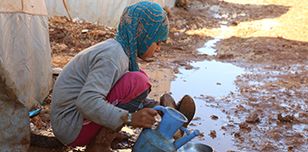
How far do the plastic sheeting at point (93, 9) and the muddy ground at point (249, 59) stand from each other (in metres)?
0.37

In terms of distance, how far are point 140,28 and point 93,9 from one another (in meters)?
6.53

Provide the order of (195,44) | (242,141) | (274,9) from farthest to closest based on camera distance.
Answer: (274,9)
(195,44)
(242,141)

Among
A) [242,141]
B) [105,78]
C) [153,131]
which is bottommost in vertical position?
[242,141]

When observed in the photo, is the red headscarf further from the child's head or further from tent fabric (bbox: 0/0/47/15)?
tent fabric (bbox: 0/0/47/15)

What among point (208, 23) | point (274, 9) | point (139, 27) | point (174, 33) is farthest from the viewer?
point (274, 9)

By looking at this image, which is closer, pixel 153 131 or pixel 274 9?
pixel 153 131

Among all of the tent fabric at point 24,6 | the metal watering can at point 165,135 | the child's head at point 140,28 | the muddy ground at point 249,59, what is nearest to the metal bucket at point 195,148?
the metal watering can at point 165,135

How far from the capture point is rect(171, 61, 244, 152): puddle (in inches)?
157

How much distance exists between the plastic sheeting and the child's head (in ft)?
20.6

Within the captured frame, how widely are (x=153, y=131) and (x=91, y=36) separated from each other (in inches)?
227

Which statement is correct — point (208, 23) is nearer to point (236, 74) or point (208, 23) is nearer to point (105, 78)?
point (236, 74)

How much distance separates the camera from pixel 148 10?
2854 mm

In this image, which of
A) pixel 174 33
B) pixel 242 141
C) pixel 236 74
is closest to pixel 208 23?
pixel 174 33

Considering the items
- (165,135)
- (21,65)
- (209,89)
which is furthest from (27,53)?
(209,89)
